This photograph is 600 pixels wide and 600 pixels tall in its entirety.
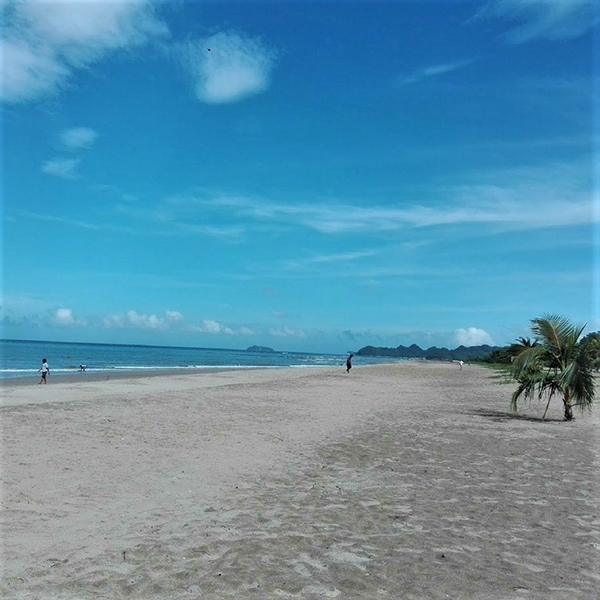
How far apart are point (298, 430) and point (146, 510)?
677 centimetres

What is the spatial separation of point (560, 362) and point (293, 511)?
10.7 metres

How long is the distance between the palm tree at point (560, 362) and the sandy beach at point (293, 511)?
1.48 metres

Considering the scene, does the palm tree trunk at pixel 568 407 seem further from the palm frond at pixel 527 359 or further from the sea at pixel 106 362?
the sea at pixel 106 362

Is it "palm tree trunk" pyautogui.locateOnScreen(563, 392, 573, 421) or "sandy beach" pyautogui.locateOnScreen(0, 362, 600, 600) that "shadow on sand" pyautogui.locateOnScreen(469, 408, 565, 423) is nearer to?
"palm tree trunk" pyautogui.locateOnScreen(563, 392, 573, 421)

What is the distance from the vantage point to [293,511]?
22.0ft

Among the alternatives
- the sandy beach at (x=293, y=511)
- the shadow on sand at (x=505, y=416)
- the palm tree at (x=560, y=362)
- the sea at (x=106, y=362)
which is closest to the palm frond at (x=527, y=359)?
the palm tree at (x=560, y=362)

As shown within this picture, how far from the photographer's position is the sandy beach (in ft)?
15.5

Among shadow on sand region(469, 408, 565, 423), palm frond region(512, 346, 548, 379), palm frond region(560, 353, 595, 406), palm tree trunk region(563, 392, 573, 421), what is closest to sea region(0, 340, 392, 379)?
shadow on sand region(469, 408, 565, 423)

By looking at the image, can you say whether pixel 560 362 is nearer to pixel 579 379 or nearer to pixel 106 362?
pixel 579 379

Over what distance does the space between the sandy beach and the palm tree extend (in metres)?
1.48

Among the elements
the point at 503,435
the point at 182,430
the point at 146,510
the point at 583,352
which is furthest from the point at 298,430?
the point at 583,352

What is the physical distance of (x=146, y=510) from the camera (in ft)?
21.7

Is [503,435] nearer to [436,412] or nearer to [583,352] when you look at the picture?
[583,352]

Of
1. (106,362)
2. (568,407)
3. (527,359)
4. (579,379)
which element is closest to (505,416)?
(568,407)
